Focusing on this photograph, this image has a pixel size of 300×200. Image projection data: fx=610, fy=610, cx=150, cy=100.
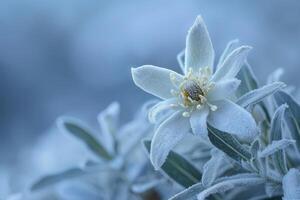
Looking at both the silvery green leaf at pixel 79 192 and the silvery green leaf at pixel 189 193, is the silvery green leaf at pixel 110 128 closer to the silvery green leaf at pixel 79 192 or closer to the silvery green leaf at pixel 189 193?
the silvery green leaf at pixel 79 192

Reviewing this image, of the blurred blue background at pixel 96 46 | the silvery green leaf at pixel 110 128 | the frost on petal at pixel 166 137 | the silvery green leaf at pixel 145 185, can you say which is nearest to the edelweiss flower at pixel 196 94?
the frost on petal at pixel 166 137

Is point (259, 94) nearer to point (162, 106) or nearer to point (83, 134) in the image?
point (162, 106)

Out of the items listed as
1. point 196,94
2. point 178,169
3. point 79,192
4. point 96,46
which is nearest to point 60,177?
point 79,192

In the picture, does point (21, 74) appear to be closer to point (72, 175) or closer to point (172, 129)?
point (72, 175)

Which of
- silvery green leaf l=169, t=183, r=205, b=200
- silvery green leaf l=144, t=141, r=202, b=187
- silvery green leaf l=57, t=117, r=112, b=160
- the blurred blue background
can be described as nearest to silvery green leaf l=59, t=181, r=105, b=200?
silvery green leaf l=57, t=117, r=112, b=160

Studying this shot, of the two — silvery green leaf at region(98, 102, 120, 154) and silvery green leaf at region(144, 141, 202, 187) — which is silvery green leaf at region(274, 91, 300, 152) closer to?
silvery green leaf at region(144, 141, 202, 187)

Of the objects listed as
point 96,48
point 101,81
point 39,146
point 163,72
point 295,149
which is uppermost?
point 96,48

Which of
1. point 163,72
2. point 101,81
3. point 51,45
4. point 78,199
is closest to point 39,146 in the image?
point 78,199
